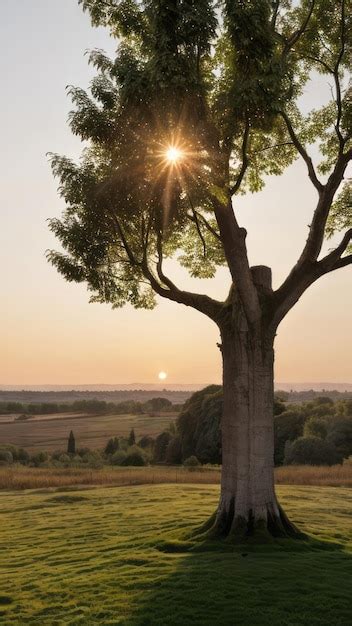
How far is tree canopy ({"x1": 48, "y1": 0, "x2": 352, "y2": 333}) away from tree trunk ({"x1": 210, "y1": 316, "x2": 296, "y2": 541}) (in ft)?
4.25

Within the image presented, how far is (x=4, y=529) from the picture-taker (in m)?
24.4

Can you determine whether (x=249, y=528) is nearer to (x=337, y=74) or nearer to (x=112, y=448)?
(x=337, y=74)

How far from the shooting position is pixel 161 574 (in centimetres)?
1504

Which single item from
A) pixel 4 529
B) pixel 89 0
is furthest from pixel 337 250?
pixel 4 529

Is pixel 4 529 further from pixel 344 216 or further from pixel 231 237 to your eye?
pixel 344 216

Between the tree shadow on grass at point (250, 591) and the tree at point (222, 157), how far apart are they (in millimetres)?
2409

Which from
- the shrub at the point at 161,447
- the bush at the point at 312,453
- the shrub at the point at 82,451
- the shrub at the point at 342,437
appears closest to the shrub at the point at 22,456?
the shrub at the point at 82,451

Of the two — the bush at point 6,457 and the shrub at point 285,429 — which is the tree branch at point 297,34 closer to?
the shrub at point 285,429

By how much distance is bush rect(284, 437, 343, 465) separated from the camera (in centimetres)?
6225

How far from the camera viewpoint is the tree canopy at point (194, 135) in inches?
620

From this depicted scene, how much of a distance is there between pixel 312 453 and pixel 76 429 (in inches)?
4069

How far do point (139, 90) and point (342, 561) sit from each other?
14.2 m

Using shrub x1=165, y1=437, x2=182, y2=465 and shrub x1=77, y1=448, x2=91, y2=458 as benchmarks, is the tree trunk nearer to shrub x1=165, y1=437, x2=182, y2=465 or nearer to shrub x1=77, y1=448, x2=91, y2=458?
shrub x1=165, y1=437, x2=182, y2=465

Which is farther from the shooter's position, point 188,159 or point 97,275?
point 97,275
